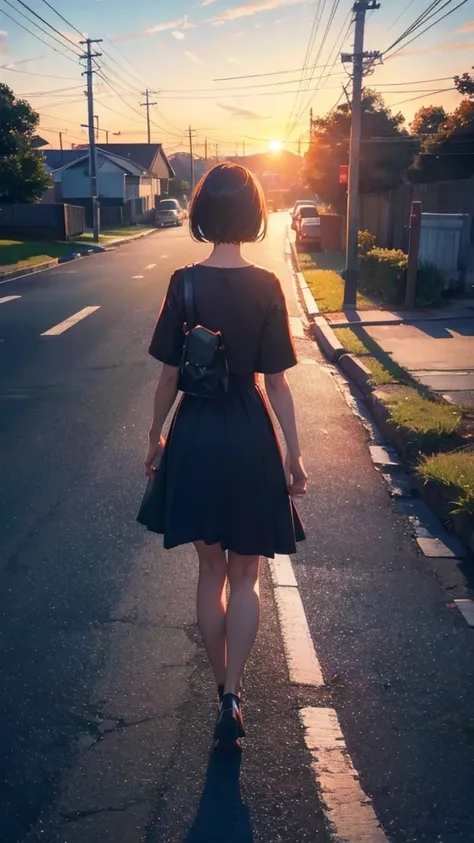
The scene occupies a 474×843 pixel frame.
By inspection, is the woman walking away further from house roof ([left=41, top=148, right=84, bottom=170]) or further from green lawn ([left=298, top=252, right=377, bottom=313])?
house roof ([left=41, top=148, right=84, bottom=170])

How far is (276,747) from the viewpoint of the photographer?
3.34 metres

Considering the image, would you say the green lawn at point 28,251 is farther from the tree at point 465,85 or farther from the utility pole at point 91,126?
the tree at point 465,85

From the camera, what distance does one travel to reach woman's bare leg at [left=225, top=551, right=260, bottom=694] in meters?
3.42

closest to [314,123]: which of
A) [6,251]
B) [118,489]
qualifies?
[6,251]

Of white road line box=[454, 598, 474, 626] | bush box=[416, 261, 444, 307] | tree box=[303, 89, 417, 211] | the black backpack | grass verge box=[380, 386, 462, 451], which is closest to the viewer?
the black backpack

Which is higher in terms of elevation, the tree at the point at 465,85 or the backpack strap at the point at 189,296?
the tree at the point at 465,85

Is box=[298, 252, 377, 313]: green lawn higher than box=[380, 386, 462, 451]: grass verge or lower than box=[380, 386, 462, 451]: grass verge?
lower

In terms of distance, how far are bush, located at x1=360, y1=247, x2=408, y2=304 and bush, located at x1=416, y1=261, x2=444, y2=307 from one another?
0.45 m

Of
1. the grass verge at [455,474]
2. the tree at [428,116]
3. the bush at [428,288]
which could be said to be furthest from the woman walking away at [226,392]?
the tree at [428,116]

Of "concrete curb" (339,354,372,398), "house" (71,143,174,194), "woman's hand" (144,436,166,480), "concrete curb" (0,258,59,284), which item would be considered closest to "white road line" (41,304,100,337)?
"concrete curb" (339,354,372,398)

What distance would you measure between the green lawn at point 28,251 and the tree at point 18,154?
7.99 ft

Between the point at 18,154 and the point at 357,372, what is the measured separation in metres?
31.5

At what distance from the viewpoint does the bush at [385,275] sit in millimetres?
17172

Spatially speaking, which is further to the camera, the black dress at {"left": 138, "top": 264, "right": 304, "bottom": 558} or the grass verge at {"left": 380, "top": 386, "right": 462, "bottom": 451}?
the grass verge at {"left": 380, "top": 386, "right": 462, "bottom": 451}
